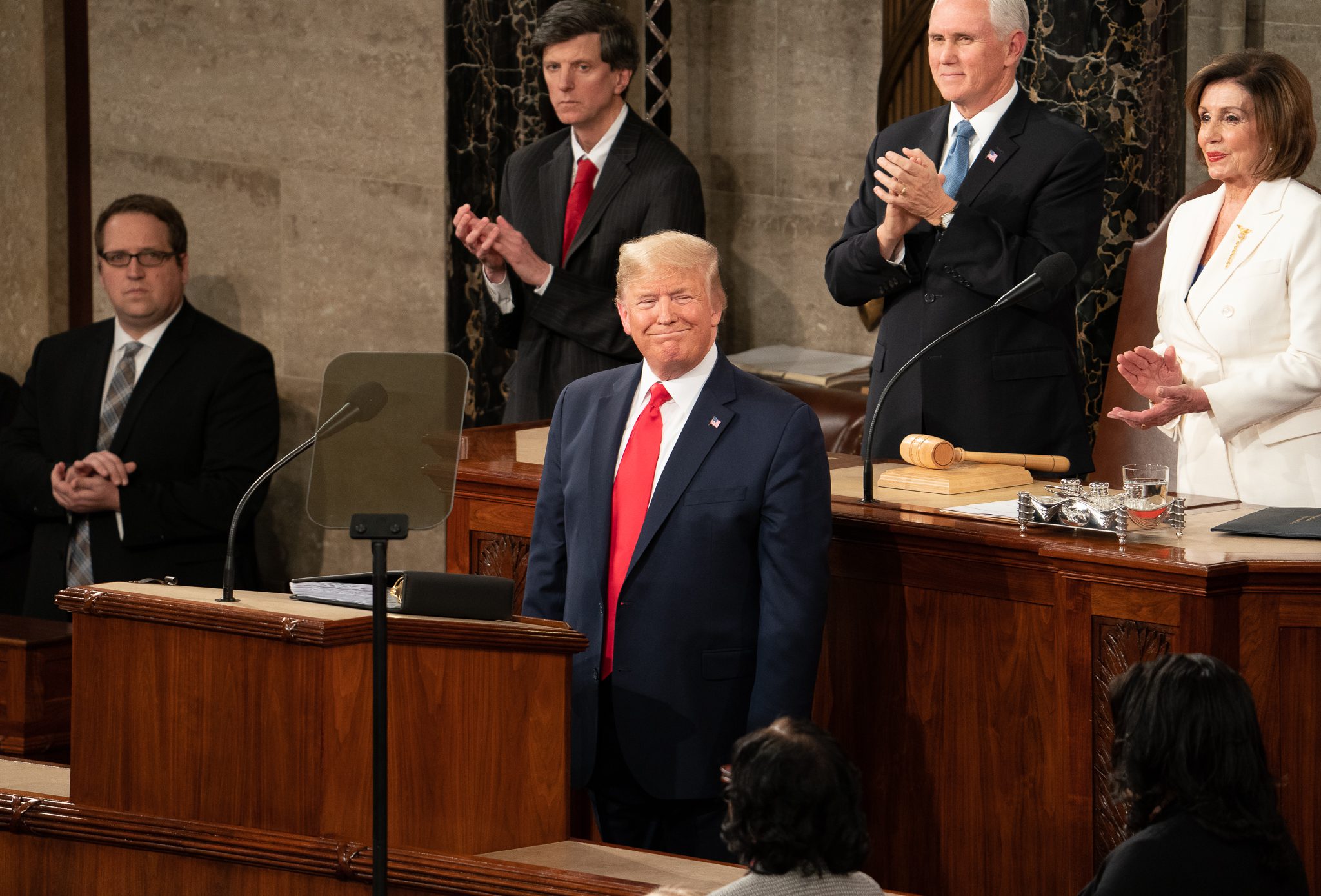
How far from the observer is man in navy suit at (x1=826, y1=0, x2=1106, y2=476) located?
407 centimetres

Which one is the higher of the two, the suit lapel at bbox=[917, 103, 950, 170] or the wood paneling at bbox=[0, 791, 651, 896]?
the suit lapel at bbox=[917, 103, 950, 170]

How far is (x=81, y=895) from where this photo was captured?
10.3 ft

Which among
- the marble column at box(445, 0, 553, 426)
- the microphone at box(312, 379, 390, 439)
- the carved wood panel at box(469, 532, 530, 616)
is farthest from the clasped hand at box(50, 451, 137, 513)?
the microphone at box(312, 379, 390, 439)

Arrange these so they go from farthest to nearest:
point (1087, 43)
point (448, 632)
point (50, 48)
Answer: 1. point (50, 48)
2. point (1087, 43)
3. point (448, 632)

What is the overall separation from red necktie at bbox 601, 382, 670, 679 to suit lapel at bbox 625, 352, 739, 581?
33mm

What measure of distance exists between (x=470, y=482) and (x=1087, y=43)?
2.45 m

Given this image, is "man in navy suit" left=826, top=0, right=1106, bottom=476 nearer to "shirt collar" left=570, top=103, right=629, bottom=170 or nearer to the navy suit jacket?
the navy suit jacket

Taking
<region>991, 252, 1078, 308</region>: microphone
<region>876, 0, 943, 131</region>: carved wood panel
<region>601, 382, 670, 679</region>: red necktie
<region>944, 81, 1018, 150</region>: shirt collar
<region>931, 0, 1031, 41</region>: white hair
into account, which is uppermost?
<region>876, 0, 943, 131</region>: carved wood panel

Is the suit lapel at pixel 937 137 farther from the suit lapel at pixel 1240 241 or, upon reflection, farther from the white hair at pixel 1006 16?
the suit lapel at pixel 1240 241

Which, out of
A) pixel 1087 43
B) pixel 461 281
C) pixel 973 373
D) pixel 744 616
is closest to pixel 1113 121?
pixel 1087 43

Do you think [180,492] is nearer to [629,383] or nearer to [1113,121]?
[629,383]

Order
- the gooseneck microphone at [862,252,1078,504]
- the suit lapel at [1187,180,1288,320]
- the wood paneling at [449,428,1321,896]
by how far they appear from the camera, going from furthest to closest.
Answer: the suit lapel at [1187,180,1288,320], the gooseneck microphone at [862,252,1078,504], the wood paneling at [449,428,1321,896]

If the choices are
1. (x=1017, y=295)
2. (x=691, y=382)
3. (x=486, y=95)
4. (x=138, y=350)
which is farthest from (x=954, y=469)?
(x=138, y=350)

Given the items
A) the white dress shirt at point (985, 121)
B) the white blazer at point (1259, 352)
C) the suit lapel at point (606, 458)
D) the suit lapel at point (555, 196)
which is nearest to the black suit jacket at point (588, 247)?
the suit lapel at point (555, 196)
